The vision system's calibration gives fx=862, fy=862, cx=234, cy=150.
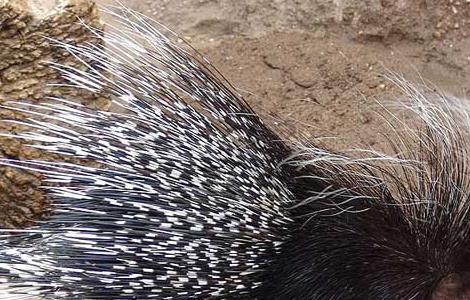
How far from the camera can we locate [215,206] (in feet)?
5.20

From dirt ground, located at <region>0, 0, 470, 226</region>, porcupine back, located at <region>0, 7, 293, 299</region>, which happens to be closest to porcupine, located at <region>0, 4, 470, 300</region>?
porcupine back, located at <region>0, 7, 293, 299</region>

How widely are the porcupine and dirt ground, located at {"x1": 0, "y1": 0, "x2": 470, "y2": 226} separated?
2.89 ft

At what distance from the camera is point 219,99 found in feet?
5.53

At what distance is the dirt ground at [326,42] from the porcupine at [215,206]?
88 cm

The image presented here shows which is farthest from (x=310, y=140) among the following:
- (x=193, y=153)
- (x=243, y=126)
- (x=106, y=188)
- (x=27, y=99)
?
(x=27, y=99)

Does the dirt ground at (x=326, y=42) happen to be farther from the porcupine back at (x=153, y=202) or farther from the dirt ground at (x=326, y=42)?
the porcupine back at (x=153, y=202)

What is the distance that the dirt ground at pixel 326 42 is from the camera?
2.74m

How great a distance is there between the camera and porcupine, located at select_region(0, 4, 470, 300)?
154 cm

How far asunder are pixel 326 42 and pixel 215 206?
4.76 feet

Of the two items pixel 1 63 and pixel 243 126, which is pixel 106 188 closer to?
pixel 243 126

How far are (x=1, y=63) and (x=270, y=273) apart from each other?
750 millimetres

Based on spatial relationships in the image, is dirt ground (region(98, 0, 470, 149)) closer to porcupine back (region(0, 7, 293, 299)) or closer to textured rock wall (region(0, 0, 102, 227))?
textured rock wall (region(0, 0, 102, 227))

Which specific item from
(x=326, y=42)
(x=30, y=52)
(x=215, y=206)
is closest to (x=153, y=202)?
(x=215, y=206)

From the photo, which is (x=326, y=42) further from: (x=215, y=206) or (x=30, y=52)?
(x=215, y=206)
